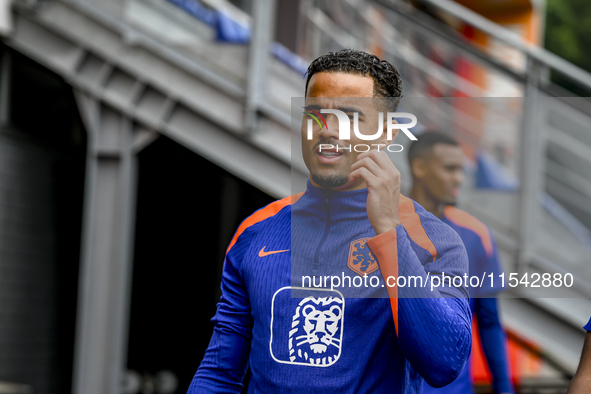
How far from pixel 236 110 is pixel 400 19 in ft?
4.45

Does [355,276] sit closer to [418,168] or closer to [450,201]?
[418,168]

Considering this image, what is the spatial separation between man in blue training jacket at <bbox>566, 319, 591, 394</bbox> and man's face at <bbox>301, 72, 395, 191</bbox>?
2.78ft

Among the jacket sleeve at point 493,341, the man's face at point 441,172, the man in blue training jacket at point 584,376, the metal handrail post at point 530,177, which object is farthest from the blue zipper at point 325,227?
the metal handrail post at point 530,177

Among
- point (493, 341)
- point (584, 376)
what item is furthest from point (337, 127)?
point (493, 341)

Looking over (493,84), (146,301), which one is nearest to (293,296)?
(493,84)

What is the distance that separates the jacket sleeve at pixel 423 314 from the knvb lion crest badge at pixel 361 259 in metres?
0.08

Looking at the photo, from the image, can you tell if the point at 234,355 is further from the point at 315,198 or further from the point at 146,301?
the point at 146,301

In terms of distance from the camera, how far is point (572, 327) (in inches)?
155

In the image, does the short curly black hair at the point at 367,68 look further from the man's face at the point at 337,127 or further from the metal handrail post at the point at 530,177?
the metal handrail post at the point at 530,177

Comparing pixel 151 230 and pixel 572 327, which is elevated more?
pixel 151 230

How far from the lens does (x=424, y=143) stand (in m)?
2.00

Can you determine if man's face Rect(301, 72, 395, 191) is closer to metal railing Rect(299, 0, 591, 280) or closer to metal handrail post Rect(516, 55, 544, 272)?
metal railing Rect(299, 0, 591, 280)

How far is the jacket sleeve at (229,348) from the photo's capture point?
1675 mm

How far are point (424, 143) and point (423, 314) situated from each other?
779 millimetres
